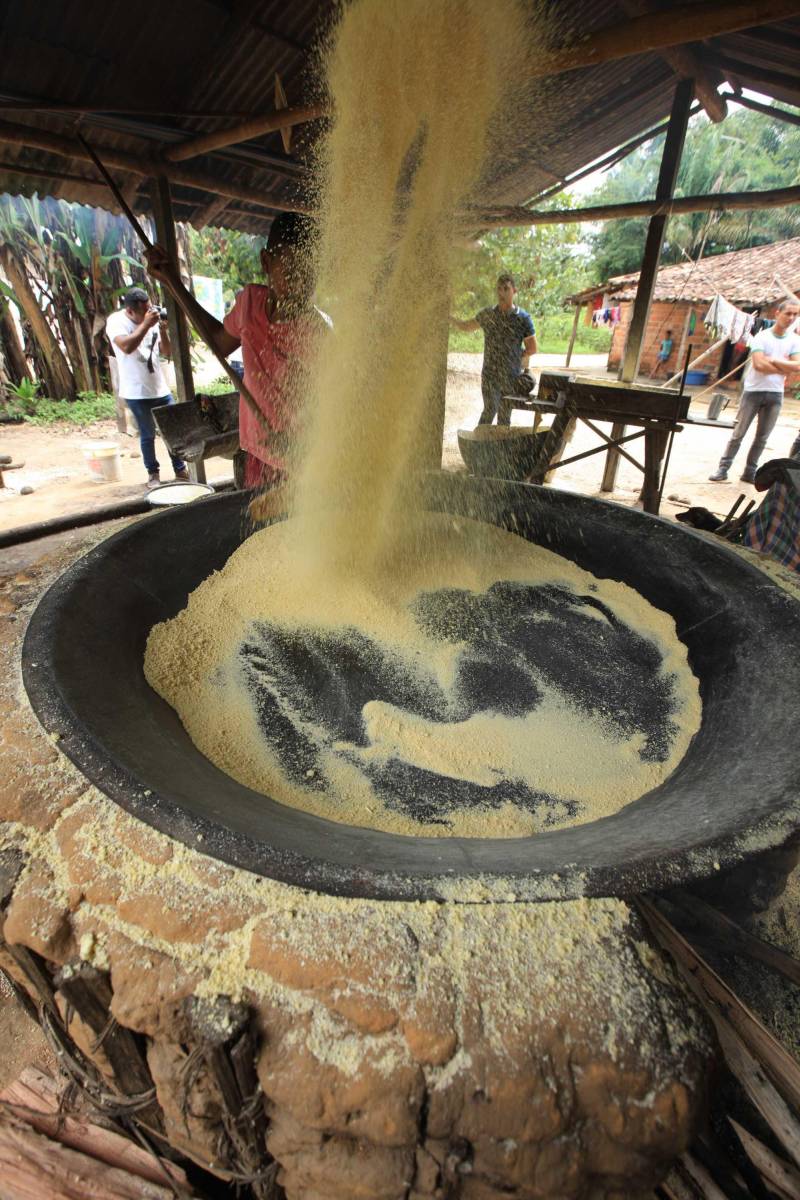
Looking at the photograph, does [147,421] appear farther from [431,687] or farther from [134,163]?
A: [431,687]

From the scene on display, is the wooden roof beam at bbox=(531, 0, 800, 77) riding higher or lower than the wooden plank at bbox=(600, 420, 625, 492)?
higher

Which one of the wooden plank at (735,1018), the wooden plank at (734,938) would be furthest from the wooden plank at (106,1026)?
the wooden plank at (734,938)

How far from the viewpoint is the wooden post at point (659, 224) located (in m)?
3.53

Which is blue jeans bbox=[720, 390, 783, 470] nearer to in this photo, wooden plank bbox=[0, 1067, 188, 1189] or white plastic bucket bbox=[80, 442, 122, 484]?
white plastic bucket bbox=[80, 442, 122, 484]

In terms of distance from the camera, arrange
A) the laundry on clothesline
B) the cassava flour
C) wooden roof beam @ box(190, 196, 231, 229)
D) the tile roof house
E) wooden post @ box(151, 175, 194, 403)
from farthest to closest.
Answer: the tile roof house, the laundry on clothesline, wooden roof beam @ box(190, 196, 231, 229), wooden post @ box(151, 175, 194, 403), the cassava flour

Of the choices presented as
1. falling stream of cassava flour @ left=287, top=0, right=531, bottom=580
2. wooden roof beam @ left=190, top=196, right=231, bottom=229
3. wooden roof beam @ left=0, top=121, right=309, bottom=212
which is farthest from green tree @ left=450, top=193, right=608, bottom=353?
wooden roof beam @ left=190, top=196, right=231, bottom=229

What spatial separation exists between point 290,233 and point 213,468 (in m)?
4.21

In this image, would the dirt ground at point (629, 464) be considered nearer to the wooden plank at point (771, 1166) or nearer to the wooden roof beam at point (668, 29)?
the wooden roof beam at point (668, 29)

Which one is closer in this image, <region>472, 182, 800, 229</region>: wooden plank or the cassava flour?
the cassava flour

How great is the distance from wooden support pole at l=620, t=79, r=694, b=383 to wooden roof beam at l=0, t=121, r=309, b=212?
2.29 meters

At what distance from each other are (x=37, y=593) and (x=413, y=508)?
4.37ft

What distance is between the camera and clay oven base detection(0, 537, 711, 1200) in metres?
0.65

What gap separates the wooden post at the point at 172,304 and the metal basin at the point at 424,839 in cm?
202

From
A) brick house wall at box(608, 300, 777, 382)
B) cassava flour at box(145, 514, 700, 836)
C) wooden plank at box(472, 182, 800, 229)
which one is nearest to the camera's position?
cassava flour at box(145, 514, 700, 836)
